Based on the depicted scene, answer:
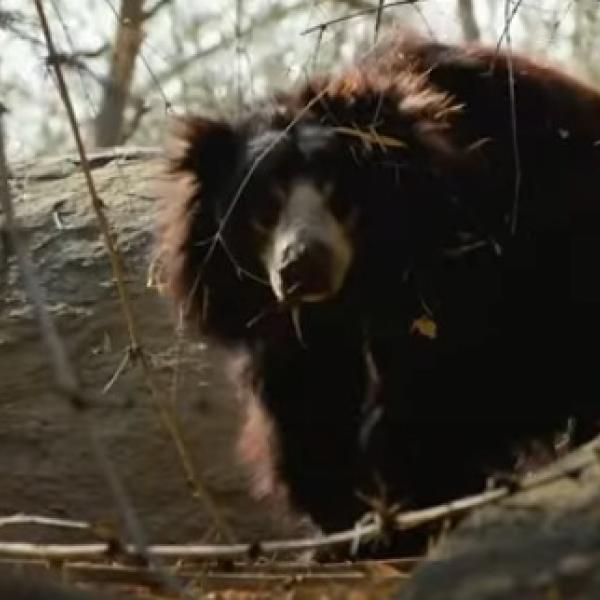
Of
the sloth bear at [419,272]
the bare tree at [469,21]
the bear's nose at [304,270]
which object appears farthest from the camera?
the bare tree at [469,21]

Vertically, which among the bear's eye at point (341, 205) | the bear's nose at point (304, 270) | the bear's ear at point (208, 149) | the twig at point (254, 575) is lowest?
the twig at point (254, 575)

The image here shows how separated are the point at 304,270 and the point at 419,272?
2.00ft

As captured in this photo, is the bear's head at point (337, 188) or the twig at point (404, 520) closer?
the twig at point (404, 520)

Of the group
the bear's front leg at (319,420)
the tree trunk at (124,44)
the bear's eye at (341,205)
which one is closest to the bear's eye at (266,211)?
the bear's eye at (341,205)

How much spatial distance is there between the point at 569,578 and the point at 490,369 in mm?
3202

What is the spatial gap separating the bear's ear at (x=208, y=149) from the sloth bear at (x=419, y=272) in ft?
0.06

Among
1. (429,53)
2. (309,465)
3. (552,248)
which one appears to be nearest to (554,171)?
(552,248)

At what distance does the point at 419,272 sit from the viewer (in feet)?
17.5

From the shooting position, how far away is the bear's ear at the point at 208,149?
557 centimetres

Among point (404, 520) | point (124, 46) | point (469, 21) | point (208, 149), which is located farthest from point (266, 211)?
point (469, 21)

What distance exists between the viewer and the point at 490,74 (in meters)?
5.19

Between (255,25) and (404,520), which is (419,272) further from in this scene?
(404,520)

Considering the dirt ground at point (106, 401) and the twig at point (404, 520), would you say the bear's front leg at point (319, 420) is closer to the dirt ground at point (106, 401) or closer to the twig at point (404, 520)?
A: the dirt ground at point (106, 401)

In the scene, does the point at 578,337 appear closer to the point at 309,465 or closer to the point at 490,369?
the point at 490,369
